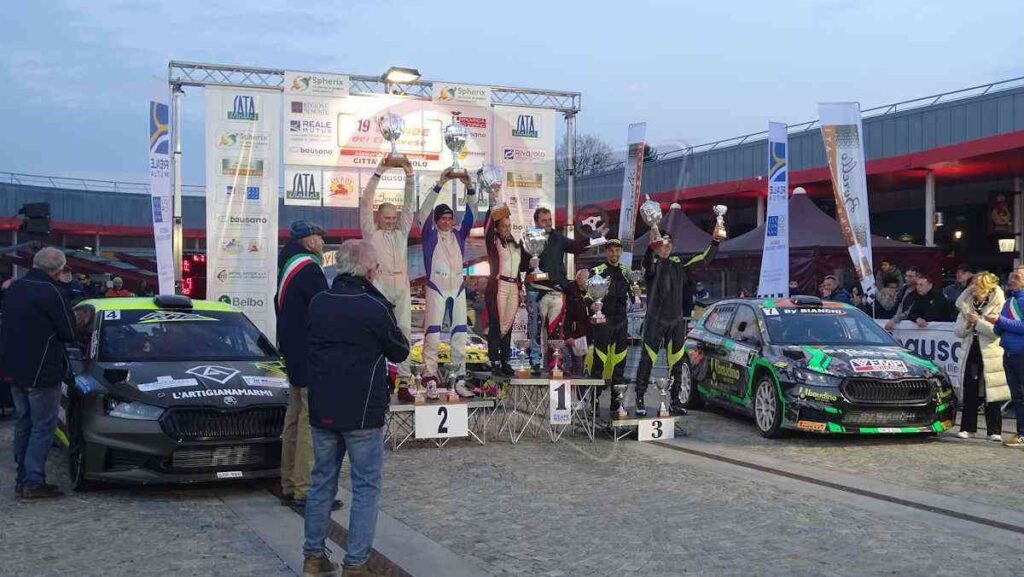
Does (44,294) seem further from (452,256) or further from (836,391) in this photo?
(836,391)

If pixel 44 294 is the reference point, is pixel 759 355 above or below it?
below

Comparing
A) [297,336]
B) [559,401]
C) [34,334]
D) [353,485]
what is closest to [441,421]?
[559,401]

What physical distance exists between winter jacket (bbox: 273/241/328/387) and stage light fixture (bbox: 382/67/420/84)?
395 inches

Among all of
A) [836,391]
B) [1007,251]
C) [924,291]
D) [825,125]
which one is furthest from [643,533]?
[1007,251]

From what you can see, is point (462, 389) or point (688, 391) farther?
point (688, 391)

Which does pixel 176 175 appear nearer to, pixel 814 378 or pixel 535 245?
pixel 535 245

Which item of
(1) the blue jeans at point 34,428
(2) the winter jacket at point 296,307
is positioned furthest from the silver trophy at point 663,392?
(1) the blue jeans at point 34,428

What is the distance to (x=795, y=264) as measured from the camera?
21078 millimetres

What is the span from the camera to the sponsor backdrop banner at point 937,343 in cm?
1224

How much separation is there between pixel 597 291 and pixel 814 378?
8.26 ft

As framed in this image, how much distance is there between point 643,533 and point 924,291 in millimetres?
8355

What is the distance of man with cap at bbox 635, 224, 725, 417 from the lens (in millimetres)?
10648

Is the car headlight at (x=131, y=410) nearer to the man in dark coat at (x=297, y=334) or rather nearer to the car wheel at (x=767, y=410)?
the man in dark coat at (x=297, y=334)

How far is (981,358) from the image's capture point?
10609 mm
